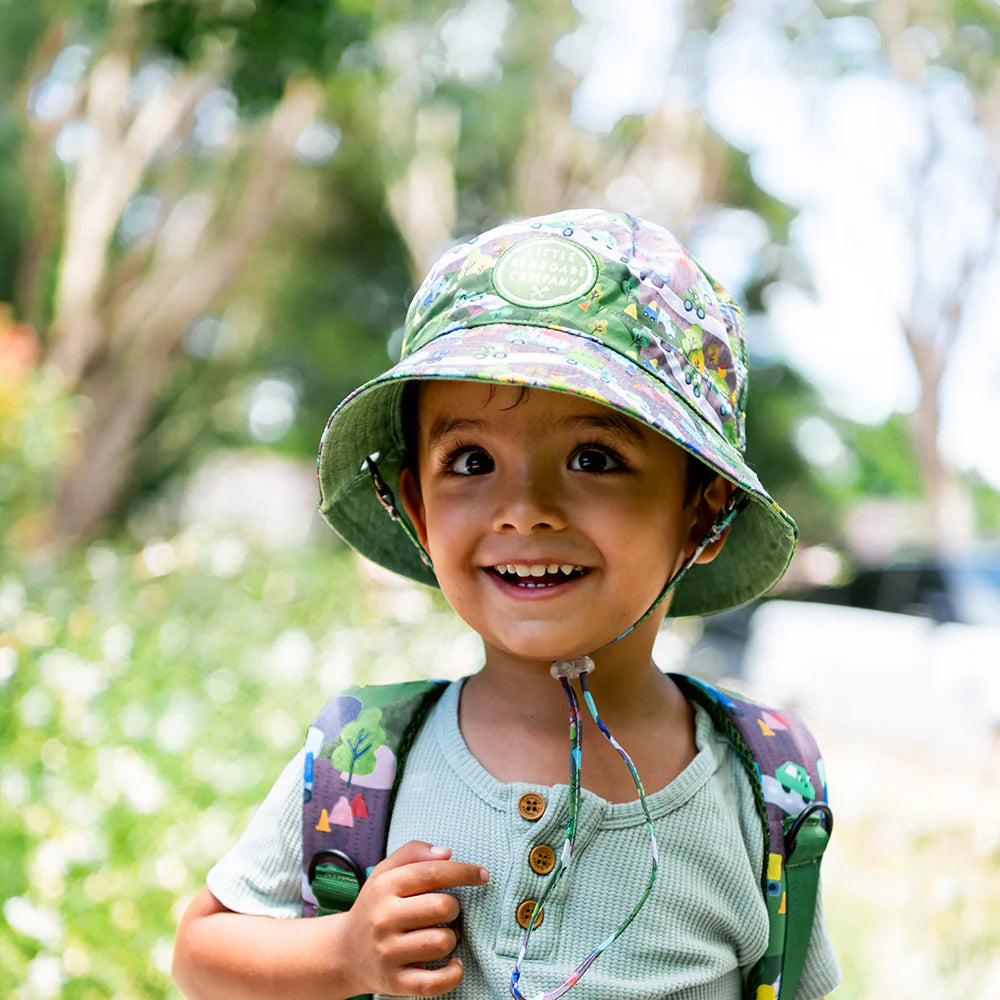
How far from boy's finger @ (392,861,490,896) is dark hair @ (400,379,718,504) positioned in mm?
539

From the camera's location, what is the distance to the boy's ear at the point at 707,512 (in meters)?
1.40

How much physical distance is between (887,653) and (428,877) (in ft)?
21.2

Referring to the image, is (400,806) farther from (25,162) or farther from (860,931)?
(25,162)

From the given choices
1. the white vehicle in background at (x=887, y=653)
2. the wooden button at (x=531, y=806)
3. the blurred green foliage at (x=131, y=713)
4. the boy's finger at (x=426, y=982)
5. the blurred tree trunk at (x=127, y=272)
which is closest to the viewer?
the boy's finger at (x=426, y=982)

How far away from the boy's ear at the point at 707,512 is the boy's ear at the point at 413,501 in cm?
37

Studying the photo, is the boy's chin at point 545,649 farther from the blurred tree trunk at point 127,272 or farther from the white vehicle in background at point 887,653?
the blurred tree trunk at point 127,272

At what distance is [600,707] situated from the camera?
4.50ft

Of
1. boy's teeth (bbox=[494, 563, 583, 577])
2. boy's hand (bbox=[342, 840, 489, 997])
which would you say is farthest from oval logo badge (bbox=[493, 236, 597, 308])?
boy's hand (bbox=[342, 840, 489, 997])

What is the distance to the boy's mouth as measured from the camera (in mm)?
1232

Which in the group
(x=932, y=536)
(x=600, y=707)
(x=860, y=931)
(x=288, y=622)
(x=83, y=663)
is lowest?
(x=932, y=536)

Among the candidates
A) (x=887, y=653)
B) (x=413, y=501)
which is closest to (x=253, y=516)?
(x=887, y=653)

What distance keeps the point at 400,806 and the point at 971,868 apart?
294 centimetres

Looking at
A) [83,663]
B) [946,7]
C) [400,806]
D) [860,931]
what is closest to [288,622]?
[83,663]

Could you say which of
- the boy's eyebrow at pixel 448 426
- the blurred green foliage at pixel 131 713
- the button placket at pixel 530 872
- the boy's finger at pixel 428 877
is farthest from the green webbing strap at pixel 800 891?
the blurred green foliage at pixel 131 713
